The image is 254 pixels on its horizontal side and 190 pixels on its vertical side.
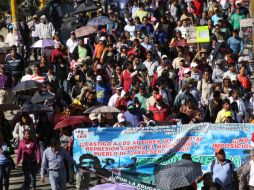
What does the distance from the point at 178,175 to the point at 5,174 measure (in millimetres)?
4658

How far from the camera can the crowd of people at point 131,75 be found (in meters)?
21.7

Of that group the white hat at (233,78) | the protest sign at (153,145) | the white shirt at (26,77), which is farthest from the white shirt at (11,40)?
the protest sign at (153,145)

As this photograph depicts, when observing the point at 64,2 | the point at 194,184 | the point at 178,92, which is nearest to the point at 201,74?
the point at 178,92

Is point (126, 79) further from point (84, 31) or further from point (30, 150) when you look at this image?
point (30, 150)

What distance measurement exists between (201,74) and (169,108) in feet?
8.91

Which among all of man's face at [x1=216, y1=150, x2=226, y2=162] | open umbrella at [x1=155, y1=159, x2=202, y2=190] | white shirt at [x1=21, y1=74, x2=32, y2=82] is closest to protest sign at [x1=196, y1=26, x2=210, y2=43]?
white shirt at [x1=21, y1=74, x2=32, y2=82]

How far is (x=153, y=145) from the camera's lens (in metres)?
20.7

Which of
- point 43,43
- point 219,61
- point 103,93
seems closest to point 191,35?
point 219,61

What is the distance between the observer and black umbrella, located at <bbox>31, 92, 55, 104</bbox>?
943 inches

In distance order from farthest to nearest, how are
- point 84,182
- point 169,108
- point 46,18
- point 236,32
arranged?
point 46,18 → point 236,32 → point 169,108 → point 84,182

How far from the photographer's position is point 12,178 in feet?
72.6

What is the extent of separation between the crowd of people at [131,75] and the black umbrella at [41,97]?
0.17m

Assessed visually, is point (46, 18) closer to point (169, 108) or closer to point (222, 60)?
point (222, 60)

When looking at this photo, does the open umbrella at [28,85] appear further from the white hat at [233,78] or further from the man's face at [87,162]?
the man's face at [87,162]
